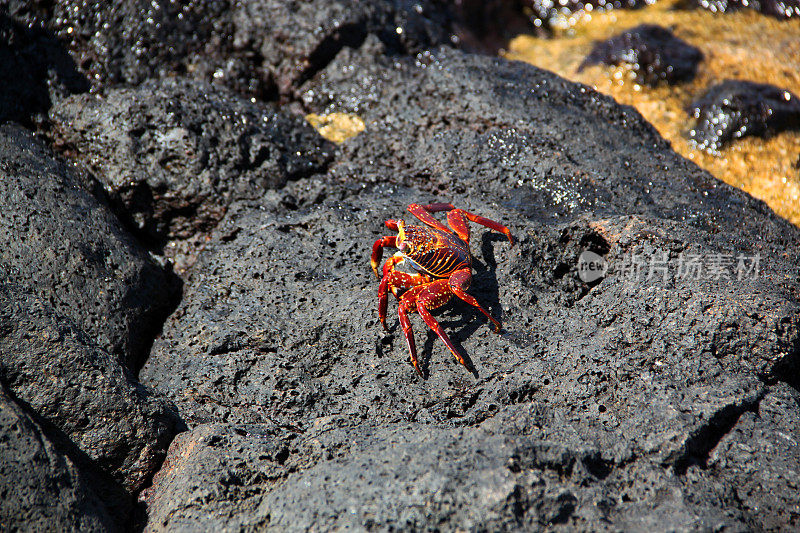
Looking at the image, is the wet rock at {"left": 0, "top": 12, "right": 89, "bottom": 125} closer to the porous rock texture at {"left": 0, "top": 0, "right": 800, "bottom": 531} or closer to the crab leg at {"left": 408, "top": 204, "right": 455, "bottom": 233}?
the porous rock texture at {"left": 0, "top": 0, "right": 800, "bottom": 531}

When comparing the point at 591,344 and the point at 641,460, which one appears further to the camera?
the point at 591,344


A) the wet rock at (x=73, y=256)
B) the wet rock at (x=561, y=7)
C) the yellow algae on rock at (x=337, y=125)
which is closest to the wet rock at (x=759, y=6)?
the wet rock at (x=561, y=7)

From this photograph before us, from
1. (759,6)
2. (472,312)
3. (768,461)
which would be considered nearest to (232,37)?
(472,312)

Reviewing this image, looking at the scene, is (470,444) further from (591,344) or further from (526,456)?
(591,344)

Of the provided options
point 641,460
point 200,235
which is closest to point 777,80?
point 641,460

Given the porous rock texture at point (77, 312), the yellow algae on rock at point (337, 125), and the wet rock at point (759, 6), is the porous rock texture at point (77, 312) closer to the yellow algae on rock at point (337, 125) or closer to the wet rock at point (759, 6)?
the yellow algae on rock at point (337, 125)

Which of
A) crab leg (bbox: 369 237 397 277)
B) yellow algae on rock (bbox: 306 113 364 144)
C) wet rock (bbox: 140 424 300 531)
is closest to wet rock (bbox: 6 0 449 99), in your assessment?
yellow algae on rock (bbox: 306 113 364 144)
